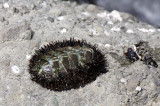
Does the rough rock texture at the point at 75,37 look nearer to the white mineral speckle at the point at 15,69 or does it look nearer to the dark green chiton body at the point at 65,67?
the white mineral speckle at the point at 15,69

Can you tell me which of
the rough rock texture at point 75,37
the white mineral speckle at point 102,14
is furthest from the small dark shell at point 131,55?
the white mineral speckle at point 102,14

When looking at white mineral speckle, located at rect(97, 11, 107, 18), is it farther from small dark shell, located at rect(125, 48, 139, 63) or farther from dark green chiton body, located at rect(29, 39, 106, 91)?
dark green chiton body, located at rect(29, 39, 106, 91)

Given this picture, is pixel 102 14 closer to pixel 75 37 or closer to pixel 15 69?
pixel 75 37

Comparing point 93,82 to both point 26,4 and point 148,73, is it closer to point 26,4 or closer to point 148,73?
point 148,73

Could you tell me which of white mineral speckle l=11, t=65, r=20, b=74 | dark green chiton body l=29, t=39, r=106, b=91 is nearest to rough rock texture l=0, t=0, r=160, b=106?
white mineral speckle l=11, t=65, r=20, b=74

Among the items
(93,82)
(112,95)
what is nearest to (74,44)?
(93,82)

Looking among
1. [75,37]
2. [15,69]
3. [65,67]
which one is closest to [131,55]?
[75,37]
